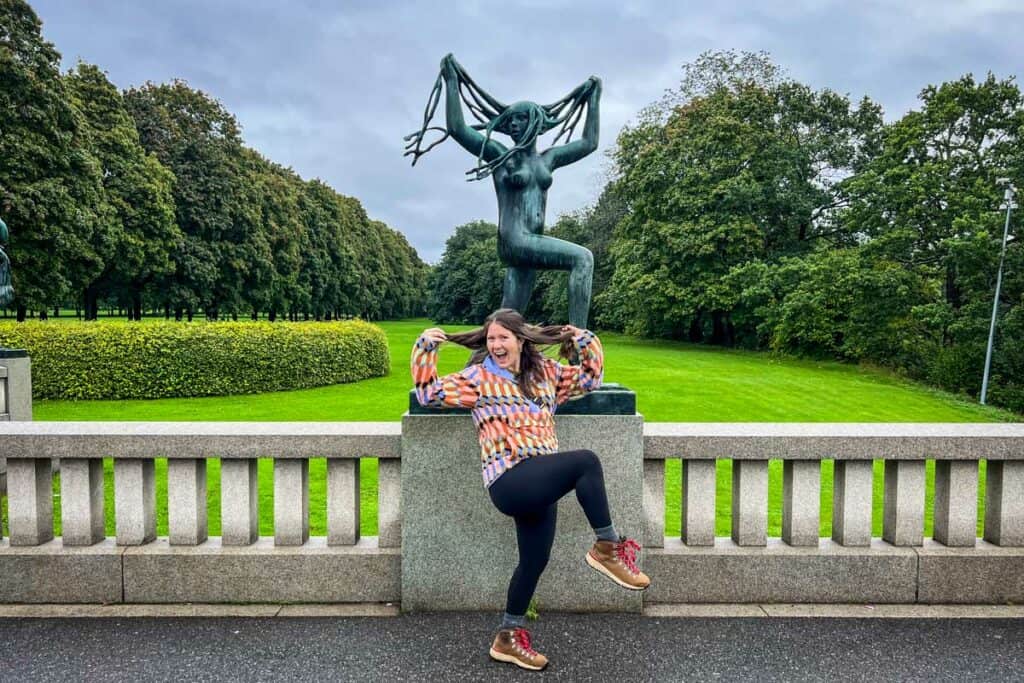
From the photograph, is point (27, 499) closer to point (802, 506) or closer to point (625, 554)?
point (625, 554)

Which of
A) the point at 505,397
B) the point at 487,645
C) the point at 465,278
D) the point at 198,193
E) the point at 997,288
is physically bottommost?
the point at 487,645

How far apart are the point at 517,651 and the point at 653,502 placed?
122cm

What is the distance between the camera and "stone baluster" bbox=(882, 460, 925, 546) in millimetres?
3840

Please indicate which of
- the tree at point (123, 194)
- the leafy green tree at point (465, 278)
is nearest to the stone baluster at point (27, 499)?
the tree at point (123, 194)

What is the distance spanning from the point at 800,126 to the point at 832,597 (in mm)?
33111

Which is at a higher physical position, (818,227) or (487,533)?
(818,227)

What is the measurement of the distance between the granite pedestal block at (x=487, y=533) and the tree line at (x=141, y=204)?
23.8 metres

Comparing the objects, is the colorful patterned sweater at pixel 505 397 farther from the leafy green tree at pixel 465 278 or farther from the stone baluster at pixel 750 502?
the leafy green tree at pixel 465 278

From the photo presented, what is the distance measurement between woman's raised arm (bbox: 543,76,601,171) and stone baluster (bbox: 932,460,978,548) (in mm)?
2764

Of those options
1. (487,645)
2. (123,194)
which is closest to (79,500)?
(487,645)

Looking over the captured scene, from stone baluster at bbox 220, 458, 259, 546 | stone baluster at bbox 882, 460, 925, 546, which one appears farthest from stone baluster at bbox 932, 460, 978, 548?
stone baluster at bbox 220, 458, 259, 546

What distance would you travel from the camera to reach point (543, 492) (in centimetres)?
291

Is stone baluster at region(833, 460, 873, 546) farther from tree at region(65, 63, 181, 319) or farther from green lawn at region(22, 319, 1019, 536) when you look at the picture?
tree at region(65, 63, 181, 319)

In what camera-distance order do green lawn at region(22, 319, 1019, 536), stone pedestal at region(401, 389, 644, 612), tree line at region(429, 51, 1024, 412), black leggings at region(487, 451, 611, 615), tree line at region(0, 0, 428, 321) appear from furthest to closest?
tree line at region(0, 0, 428, 321) → tree line at region(429, 51, 1024, 412) → green lawn at region(22, 319, 1019, 536) → stone pedestal at region(401, 389, 644, 612) → black leggings at region(487, 451, 611, 615)
